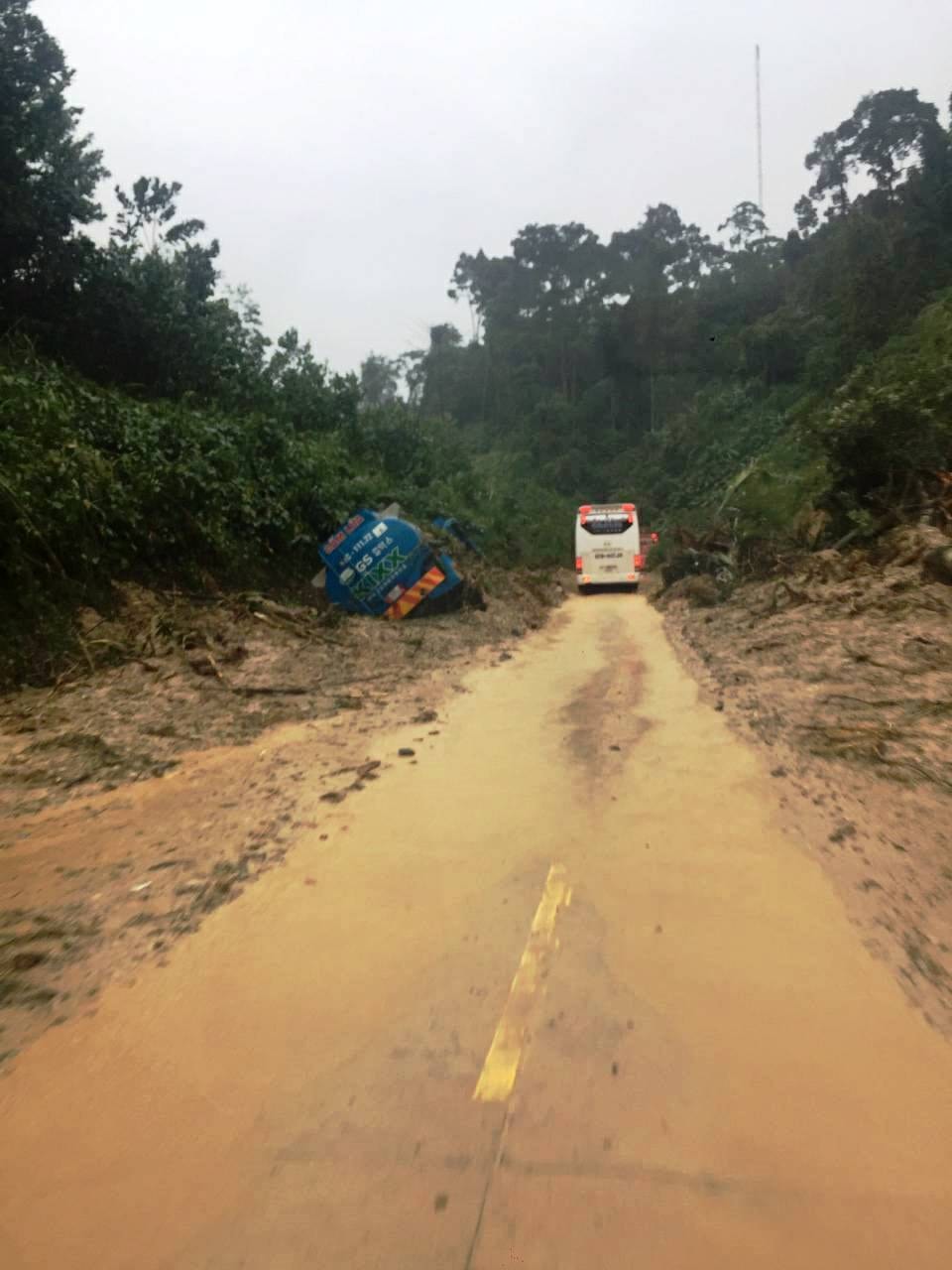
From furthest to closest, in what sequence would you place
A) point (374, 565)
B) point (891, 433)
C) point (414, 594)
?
point (414, 594) → point (891, 433) → point (374, 565)

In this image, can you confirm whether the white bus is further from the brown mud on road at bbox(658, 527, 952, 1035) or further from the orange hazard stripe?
the orange hazard stripe

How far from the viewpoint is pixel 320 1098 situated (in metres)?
2.64

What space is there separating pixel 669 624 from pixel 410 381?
58.6m

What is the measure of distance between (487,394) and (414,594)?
170 ft

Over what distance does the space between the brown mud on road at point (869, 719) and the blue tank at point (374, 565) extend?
4.38 metres

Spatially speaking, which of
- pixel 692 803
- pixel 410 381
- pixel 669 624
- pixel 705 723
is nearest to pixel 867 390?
pixel 669 624

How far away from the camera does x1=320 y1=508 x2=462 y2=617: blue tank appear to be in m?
13.8

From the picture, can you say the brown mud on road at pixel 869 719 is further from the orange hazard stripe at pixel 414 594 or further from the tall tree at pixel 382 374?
the tall tree at pixel 382 374

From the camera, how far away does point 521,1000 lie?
10.5ft

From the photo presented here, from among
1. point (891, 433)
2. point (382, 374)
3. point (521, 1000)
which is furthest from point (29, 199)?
point (382, 374)

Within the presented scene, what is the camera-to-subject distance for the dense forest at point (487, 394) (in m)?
10.9

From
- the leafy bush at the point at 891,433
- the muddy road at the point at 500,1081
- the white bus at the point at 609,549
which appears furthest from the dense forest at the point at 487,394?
the muddy road at the point at 500,1081

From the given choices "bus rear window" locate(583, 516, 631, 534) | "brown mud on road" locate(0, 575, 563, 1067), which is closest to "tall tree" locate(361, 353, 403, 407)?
"bus rear window" locate(583, 516, 631, 534)

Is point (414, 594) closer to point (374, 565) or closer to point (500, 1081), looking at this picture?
point (374, 565)
